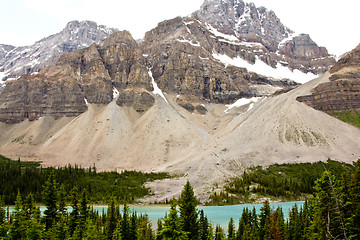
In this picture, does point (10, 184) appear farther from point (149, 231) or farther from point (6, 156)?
point (6, 156)

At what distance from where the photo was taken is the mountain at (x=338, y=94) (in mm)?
166750

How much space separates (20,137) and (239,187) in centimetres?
12679

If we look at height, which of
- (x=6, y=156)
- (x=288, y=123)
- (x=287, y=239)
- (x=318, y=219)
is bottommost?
(x=287, y=239)

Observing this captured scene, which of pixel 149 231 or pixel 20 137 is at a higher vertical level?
pixel 20 137

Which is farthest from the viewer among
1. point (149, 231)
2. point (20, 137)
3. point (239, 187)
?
point (20, 137)

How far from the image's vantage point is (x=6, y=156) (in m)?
161

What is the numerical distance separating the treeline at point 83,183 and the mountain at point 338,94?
89643 mm

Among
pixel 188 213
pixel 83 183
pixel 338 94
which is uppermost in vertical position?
pixel 338 94

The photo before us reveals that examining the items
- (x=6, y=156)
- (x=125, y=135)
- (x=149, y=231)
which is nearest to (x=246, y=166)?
(x=125, y=135)

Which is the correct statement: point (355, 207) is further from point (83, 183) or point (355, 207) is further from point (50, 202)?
point (83, 183)

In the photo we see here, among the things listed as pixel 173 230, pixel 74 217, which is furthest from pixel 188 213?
pixel 74 217

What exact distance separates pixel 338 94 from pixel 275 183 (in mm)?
84836

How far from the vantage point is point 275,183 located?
10625 cm

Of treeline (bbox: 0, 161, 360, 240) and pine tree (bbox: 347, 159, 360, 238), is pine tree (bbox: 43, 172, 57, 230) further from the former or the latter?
pine tree (bbox: 347, 159, 360, 238)
